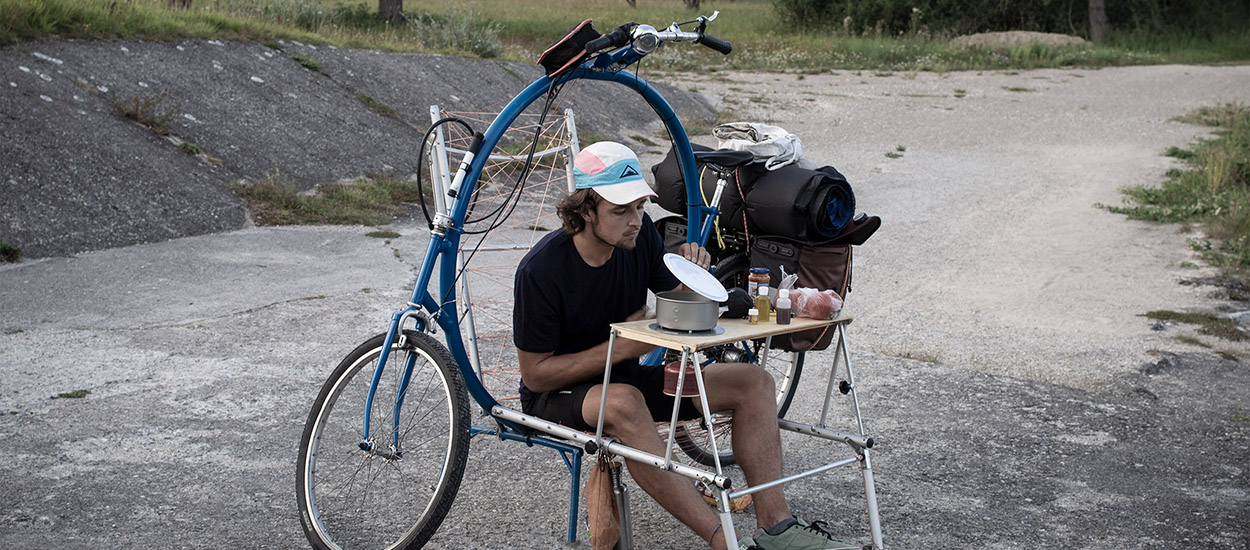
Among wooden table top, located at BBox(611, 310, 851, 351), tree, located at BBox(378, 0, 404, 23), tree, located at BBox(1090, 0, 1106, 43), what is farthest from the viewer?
tree, located at BBox(1090, 0, 1106, 43)

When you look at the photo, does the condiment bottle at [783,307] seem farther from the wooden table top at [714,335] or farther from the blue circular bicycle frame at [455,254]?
the blue circular bicycle frame at [455,254]

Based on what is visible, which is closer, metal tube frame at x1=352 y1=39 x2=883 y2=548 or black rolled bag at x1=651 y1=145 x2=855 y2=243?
metal tube frame at x1=352 y1=39 x2=883 y2=548

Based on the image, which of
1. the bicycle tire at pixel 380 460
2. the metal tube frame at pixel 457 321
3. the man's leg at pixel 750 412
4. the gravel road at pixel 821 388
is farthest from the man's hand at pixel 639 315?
the gravel road at pixel 821 388

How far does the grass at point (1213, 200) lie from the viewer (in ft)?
26.6

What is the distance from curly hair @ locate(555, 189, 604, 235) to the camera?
3.34 m

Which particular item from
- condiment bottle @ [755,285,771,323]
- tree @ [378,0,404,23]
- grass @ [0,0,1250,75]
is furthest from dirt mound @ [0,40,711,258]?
tree @ [378,0,404,23]

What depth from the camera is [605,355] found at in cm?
333

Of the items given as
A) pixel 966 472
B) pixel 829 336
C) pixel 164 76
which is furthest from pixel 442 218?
pixel 164 76

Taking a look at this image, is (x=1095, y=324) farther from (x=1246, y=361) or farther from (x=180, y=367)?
(x=180, y=367)

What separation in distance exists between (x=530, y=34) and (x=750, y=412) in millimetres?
23959

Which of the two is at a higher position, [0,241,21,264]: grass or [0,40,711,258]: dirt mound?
[0,40,711,258]: dirt mound

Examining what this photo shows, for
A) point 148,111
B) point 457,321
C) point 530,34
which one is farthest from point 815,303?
point 530,34

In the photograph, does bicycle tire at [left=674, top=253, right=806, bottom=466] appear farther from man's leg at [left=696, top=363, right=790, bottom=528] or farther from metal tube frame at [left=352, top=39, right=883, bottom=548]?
metal tube frame at [left=352, top=39, right=883, bottom=548]

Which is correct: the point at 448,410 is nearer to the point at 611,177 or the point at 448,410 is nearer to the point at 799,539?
the point at 611,177
